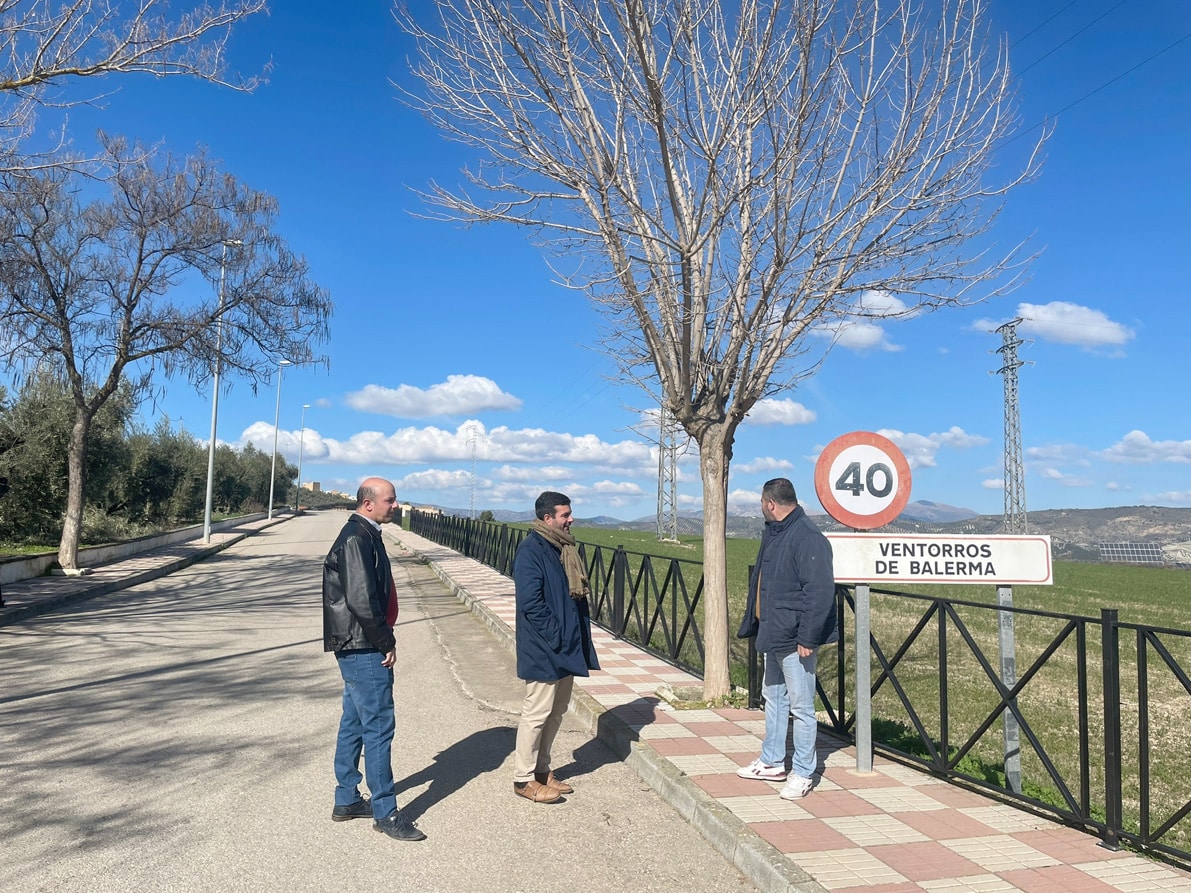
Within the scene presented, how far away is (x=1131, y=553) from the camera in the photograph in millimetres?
62188

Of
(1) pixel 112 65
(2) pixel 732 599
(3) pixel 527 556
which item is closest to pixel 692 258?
(3) pixel 527 556

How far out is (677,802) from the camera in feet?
17.2

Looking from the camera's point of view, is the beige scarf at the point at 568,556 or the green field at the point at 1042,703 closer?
the beige scarf at the point at 568,556

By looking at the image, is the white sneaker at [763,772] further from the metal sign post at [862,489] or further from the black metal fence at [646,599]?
the black metal fence at [646,599]

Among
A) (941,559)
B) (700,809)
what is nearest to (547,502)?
(700,809)

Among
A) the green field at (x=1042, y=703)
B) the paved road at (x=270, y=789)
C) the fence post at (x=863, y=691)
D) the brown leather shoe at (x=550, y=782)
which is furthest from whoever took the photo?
the green field at (x=1042, y=703)

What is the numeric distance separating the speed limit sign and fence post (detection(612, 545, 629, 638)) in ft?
20.7

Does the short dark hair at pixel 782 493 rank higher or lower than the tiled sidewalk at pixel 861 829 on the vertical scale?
higher

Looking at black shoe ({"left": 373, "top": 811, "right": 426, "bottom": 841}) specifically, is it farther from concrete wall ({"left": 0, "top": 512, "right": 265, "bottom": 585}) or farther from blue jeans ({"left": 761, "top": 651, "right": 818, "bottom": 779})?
concrete wall ({"left": 0, "top": 512, "right": 265, "bottom": 585})

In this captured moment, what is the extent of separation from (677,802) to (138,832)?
9.39ft

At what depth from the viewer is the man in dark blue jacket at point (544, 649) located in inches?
205

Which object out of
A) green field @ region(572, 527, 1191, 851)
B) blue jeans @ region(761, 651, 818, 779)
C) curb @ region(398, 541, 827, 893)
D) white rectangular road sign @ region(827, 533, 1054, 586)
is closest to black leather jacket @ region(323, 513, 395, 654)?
curb @ region(398, 541, 827, 893)

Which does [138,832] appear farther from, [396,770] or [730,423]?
[730,423]

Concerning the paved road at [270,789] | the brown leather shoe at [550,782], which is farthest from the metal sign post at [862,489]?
the brown leather shoe at [550,782]
